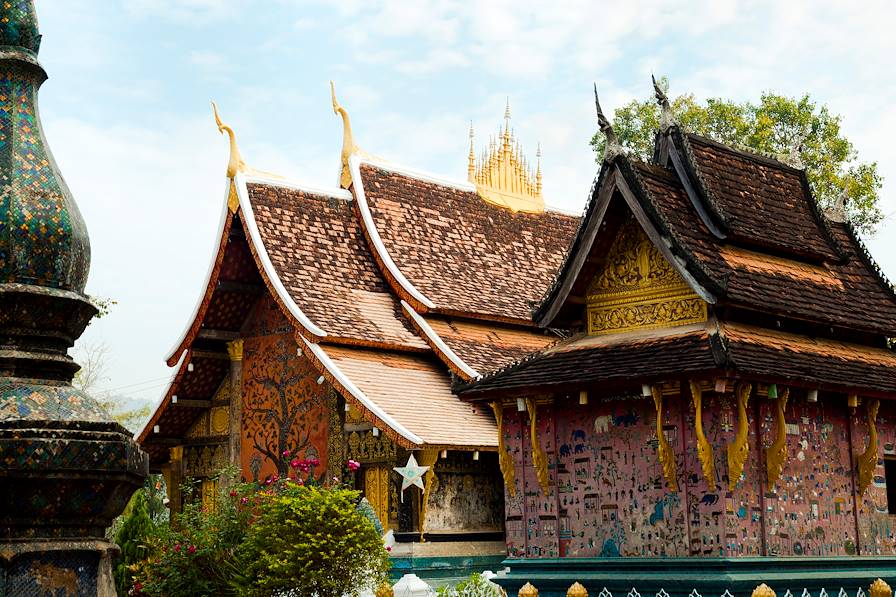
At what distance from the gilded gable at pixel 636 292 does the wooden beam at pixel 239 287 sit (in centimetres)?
852

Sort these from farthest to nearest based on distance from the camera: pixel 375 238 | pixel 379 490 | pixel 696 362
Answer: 1. pixel 375 238
2. pixel 379 490
3. pixel 696 362

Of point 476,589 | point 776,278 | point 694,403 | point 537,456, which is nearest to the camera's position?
point 694,403

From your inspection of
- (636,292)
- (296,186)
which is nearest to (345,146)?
(296,186)

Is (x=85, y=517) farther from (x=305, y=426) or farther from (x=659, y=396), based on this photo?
(x=305, y=426)

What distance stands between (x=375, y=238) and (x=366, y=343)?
94.6 inches

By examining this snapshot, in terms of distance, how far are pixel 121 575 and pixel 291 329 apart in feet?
15.4

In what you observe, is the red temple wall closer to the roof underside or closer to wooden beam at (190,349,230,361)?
wooden beam at (190,349,230,361)

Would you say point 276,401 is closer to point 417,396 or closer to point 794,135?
point 417,396

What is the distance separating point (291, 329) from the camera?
19.8 meters

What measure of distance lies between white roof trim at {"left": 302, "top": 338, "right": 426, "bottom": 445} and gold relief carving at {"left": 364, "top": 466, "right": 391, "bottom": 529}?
4.41 ft

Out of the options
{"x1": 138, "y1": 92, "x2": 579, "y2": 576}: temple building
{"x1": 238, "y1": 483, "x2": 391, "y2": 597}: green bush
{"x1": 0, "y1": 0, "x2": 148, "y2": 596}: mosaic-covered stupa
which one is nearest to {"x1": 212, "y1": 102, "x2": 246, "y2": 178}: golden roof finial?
{"x1": 138, "y1": 92, "x2": 579, "y2": 576}: temple building

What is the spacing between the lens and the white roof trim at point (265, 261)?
1792 centimetres

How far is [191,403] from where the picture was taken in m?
21.1

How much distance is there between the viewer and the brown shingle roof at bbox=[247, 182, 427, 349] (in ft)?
61.3
